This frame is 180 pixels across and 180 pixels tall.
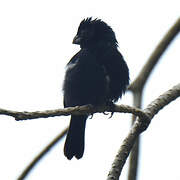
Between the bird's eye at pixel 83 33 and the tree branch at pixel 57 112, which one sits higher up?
the bird's eye at pixel 83 33

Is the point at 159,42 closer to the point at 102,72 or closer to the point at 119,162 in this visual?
the point at 102,72

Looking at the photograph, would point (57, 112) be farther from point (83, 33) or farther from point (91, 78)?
point (83, 33)

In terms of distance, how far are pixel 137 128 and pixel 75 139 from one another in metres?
1.56

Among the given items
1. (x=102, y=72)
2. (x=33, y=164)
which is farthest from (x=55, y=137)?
(x=102, y=72)

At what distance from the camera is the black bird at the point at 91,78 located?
13.8 ft

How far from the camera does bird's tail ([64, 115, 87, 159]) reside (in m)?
4.78

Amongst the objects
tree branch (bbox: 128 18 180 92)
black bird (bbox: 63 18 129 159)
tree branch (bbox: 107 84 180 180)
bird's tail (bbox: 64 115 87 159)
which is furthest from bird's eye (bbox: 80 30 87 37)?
tree branch (bbox: 107 84 180 180)

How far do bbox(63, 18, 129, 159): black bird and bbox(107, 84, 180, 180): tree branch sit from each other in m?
0.67

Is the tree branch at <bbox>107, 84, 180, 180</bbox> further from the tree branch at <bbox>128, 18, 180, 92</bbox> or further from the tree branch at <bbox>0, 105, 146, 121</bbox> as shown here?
the tree branch at <bbox>128, 18, 180, 92</bbox>

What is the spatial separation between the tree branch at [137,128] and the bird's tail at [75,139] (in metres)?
1.36

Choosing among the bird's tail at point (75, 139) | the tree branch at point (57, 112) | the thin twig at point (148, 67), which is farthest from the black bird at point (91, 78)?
the tree branch at point (57, 112)

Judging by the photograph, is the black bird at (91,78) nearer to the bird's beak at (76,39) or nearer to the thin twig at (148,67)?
the bird's beak at (76,39)

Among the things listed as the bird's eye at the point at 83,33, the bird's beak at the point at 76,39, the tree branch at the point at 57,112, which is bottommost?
the tree branch at the point at 57,112

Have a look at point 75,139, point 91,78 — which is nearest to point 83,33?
point 91,78
